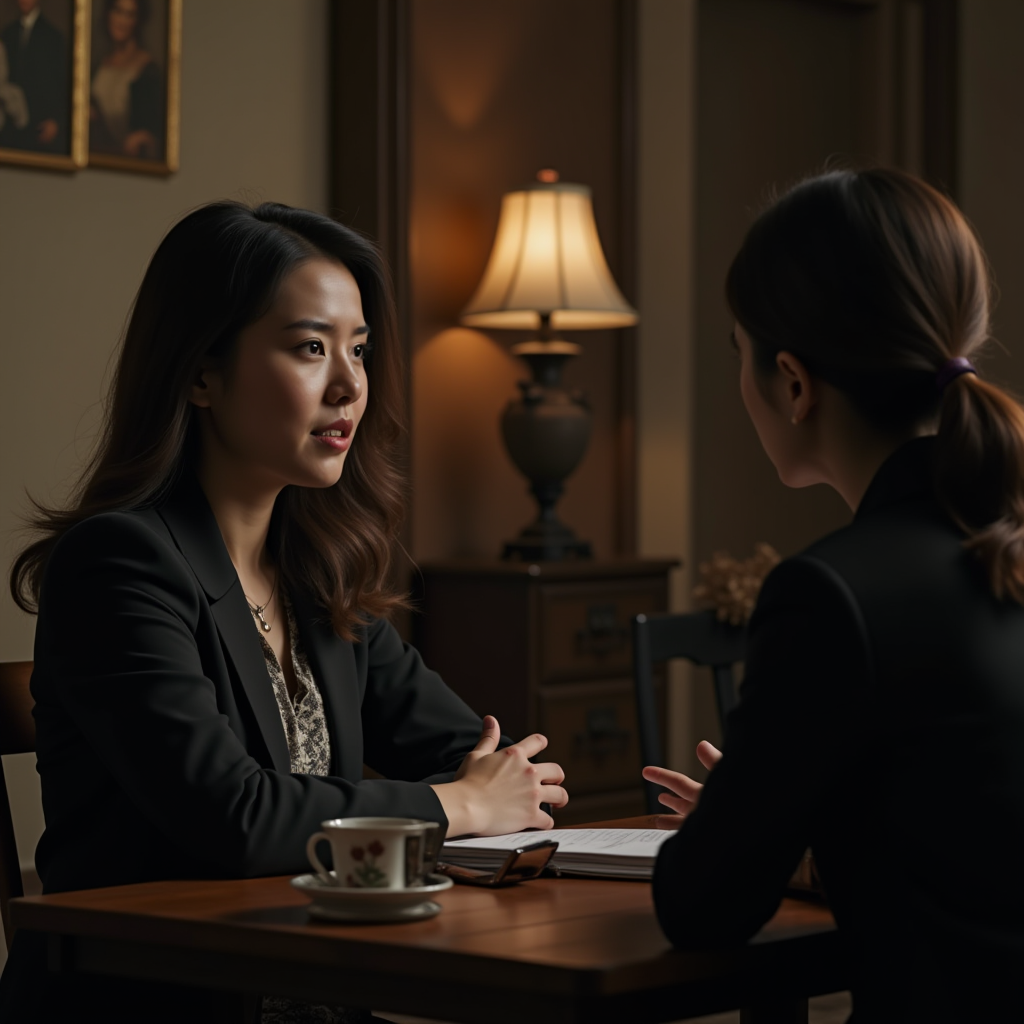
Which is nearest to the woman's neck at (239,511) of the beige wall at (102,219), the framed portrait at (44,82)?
the beige wall at (102,219)

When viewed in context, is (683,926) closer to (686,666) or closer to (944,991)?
(944,991)

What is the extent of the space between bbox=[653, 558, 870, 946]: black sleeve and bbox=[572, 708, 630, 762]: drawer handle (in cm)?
283

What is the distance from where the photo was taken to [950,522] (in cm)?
131

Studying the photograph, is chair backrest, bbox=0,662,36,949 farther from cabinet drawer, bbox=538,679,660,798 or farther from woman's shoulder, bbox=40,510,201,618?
cabinet drawer, bbox=538,679,660,798

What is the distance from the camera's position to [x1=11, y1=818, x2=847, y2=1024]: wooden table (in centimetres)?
119

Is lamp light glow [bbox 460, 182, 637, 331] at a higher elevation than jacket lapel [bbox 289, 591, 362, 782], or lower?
higher

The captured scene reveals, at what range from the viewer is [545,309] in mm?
4035

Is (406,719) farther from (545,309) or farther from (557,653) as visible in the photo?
(545,309)

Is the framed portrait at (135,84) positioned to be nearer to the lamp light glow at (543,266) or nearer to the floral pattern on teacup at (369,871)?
the lamp light glow at (543,266)

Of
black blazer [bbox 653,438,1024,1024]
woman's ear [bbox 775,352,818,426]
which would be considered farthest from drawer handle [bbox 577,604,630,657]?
black blazer [bbox 653,438,1024,1024]

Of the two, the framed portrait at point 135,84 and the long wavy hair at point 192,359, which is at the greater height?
the framed portrait at point 135,84

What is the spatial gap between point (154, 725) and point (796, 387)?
2.37 feet

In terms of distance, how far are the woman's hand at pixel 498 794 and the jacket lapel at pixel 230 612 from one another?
0.22 m

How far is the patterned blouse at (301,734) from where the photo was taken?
1.85 meters
